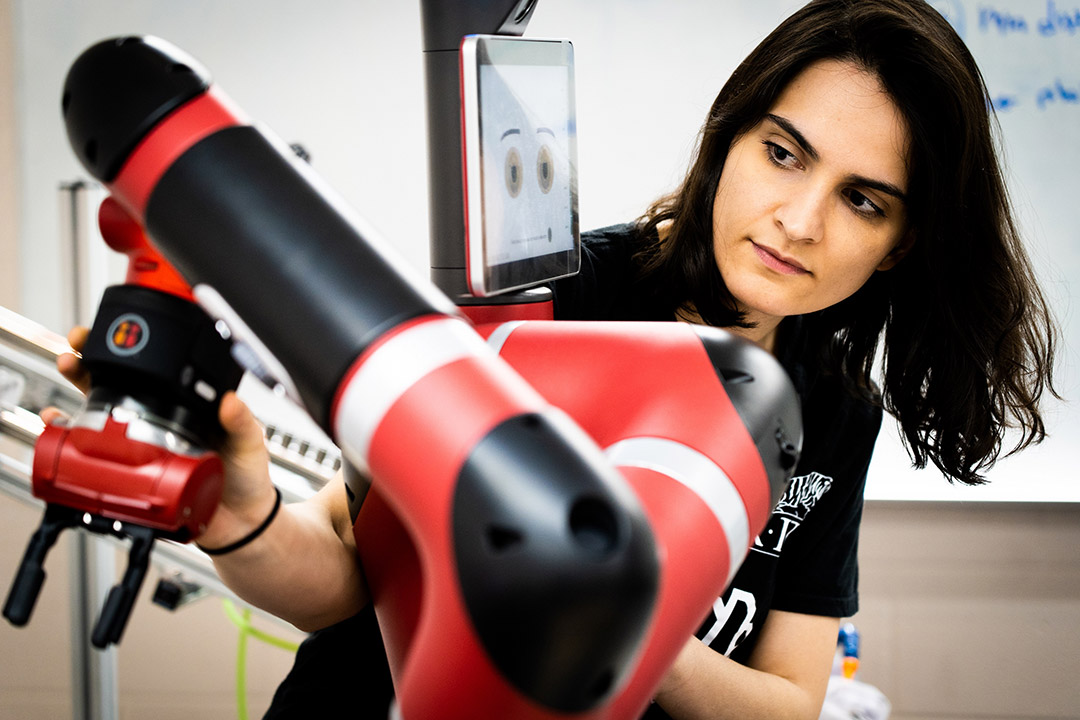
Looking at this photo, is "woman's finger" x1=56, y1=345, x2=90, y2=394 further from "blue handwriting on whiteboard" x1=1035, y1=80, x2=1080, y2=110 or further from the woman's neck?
"blue handwriting on whiteboard" x1=1035, y1=80, x2=1080, y2=110

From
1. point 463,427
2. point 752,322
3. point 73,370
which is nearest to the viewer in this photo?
point 463,427

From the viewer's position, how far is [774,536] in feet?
2.71

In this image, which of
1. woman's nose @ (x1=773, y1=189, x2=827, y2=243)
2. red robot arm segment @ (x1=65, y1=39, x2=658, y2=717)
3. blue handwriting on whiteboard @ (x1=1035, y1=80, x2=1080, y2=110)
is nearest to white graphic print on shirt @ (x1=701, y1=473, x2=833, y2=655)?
woman's nose @ (x1=773, y1=189, x2=827, y2=243)

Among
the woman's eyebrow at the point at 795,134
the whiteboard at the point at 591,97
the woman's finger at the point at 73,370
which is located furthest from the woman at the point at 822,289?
the whiteboard at the point at 591,97

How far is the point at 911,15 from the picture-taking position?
0.71 meters

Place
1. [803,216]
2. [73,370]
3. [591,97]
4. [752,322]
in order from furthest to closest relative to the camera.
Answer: [591,97] < [752,322] < [803,216] < [73,370]

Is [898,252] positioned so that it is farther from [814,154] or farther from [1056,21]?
[1056,21]

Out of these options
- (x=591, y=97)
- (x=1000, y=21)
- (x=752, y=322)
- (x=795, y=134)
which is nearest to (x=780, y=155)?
(x=795, y=134)

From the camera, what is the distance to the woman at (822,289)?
2.17 feet

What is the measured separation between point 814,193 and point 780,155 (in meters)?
0.06

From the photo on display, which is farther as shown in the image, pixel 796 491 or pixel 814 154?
pixel 796 491

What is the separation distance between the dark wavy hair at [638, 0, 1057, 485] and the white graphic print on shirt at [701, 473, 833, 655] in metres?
0.11

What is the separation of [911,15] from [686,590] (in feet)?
1.82

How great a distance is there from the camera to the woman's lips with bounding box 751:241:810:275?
2.19 ft
